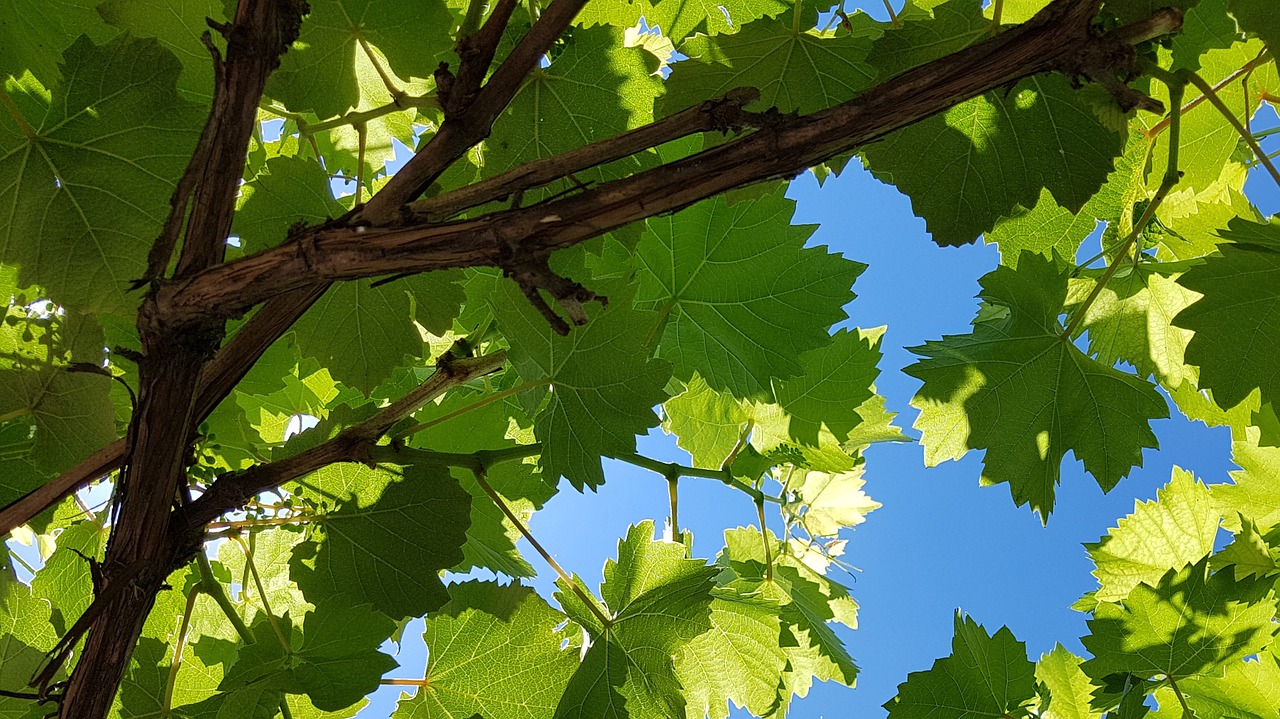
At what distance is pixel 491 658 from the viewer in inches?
39.8

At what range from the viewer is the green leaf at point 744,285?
41.8 inches

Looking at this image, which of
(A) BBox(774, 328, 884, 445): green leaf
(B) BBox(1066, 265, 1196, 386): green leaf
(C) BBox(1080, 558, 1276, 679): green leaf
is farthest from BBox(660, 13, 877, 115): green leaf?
(C) BBox(1080, 558, 1276, 679): green leaf

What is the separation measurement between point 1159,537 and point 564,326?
1.26m

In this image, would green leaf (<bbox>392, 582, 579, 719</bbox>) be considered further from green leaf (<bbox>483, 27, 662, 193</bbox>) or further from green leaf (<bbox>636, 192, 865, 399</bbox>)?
green leaf (<bbox>483, 27, 662, 193</bbox>)

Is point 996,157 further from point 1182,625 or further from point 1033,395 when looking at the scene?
point 1182,625

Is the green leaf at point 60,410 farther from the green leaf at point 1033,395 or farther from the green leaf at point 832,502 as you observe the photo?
the green leaf at point 832,502

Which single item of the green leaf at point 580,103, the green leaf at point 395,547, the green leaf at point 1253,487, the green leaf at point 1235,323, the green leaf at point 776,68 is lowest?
the green leaf at point 395,547

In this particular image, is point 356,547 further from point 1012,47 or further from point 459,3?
point 1012,47

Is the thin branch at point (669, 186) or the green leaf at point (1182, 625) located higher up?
the thin branch at point (669, 186)

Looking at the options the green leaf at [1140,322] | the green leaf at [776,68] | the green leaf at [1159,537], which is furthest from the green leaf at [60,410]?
the green leaf at [1159,537]

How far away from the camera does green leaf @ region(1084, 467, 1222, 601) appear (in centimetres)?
135

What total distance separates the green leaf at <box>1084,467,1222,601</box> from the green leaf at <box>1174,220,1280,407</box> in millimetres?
575

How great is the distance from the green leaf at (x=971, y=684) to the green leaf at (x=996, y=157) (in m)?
0.65

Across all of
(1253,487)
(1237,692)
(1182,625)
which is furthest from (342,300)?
(1253,487)
